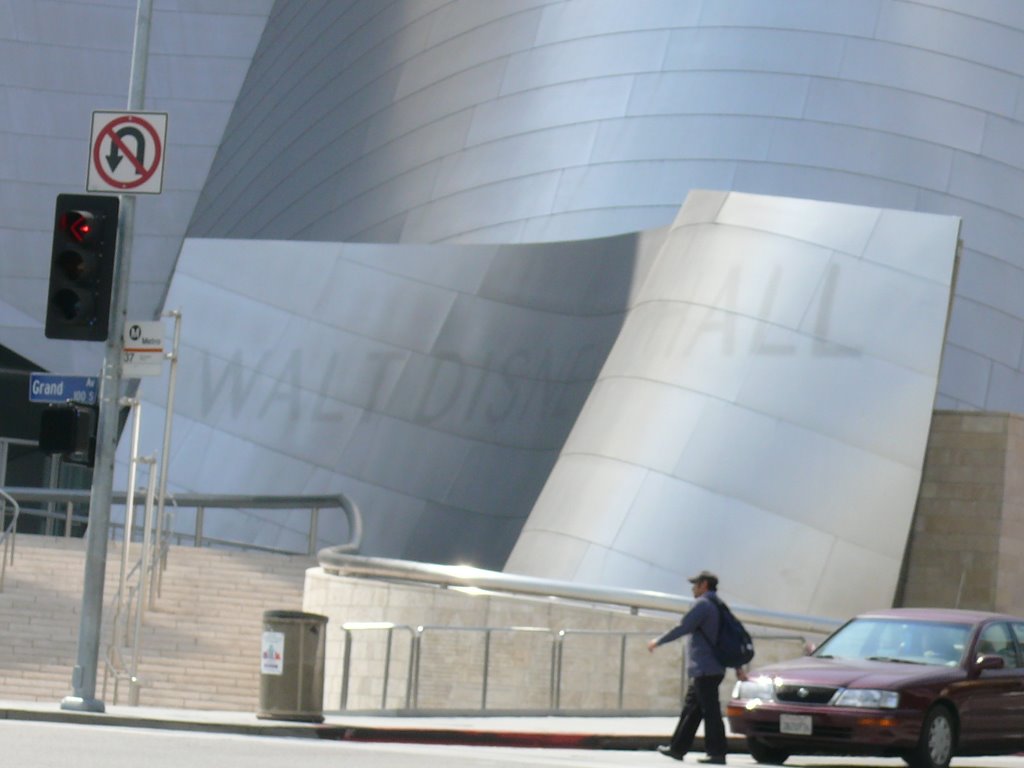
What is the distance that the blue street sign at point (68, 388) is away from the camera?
49.6 feet

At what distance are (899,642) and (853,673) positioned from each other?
0.98 m

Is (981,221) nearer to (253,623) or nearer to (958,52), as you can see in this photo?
(958,52)

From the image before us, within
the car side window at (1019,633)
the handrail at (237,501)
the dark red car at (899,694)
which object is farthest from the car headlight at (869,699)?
the handrail at (237,501)

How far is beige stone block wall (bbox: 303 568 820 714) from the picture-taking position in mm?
16500

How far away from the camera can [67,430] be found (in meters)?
14.7

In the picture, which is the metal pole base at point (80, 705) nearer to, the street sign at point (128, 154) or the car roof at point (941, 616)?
the street sign at point (128, 154)

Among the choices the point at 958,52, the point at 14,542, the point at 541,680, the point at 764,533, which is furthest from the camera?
the point at 958,52

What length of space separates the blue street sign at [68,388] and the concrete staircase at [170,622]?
347cm

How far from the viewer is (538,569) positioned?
20875 mm

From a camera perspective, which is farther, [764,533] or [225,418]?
[225,418]

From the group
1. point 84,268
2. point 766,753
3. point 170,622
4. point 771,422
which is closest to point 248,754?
point 766,753

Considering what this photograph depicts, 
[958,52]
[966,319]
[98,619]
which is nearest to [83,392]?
[98,619]

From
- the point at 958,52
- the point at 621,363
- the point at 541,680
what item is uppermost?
the point at 958,52

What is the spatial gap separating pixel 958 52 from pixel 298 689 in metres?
16.5
